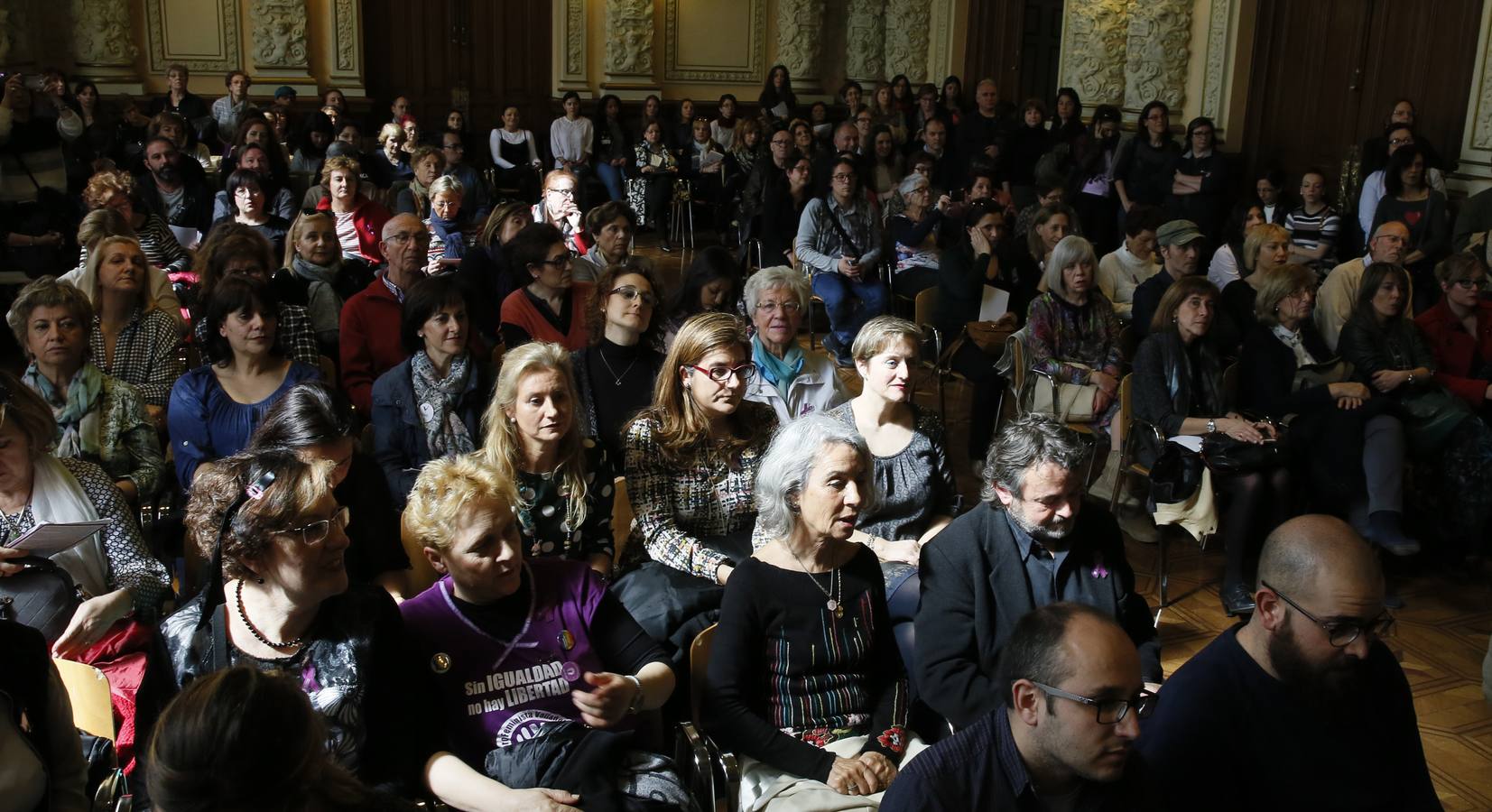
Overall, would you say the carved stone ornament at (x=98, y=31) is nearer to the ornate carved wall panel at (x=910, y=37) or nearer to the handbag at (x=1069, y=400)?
the ornate carved wall panel at (x=910, y=37)

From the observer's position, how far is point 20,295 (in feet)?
12.4

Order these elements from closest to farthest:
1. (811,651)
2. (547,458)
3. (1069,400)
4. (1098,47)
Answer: (811,651)
(547,458)
(1069,400)
(1098,47)

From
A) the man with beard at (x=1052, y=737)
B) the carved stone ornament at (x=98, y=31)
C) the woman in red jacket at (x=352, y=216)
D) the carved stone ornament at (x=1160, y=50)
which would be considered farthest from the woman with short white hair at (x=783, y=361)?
the carved stone ornament at (x=98, y=31)

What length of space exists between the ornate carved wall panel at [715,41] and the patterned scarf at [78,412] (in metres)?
11.8

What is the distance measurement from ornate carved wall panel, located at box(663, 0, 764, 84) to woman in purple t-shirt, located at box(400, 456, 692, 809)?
13.0 m

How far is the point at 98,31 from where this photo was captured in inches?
480

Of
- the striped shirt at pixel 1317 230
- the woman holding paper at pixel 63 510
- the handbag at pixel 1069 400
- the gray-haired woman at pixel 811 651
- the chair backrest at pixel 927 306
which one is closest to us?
the gray-haired woman at pixel 811 651

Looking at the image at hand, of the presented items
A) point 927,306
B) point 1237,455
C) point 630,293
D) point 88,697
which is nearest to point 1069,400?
point 1237,455

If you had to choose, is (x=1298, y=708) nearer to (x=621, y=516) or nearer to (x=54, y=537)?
(x=621, y=516)

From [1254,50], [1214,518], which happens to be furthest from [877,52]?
[1214,518]

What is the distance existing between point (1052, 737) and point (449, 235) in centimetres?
534

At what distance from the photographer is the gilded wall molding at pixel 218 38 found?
500 inches

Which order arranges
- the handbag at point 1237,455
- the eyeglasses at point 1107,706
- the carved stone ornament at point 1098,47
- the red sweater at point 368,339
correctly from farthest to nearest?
1. the carved stone ornament at point 1098,47
2. the red sweater at point 368,339
3. the handbag at point 1237,455
4. the eyeglasses at point 1107,706

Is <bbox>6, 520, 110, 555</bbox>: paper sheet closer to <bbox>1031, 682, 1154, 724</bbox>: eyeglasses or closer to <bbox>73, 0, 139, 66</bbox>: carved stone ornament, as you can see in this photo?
<bbox>1031, 682, 1154, 724</bbox>: eyeglasses
